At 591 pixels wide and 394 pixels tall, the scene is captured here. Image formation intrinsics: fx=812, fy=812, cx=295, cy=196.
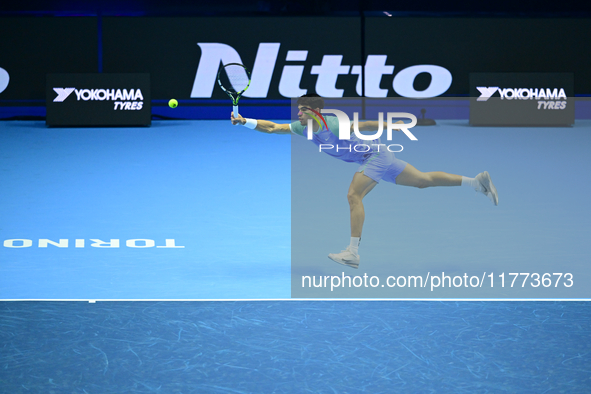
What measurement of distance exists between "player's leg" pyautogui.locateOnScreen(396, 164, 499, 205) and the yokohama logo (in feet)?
40.4

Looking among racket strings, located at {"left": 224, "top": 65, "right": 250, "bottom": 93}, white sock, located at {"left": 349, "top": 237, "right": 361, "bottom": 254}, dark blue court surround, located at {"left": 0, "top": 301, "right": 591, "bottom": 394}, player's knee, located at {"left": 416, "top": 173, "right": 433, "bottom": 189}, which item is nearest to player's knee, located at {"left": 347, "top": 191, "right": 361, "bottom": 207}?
white sock, located at {"left": 349, "top": 237, "right": 361, "bottom": 254}

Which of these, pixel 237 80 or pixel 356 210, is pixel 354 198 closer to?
pixel 356 210

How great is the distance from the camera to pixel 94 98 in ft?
57.5

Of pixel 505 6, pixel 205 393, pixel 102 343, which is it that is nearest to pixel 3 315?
pixel 102 343

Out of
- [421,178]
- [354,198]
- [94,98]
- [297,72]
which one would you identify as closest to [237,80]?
[354,198]

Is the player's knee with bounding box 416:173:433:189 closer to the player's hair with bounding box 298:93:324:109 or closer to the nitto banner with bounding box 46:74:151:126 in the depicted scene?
the player's hair with bounding box 298:93:324:109

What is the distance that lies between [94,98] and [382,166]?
12021mm

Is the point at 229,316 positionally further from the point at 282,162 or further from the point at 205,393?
the point at 282,162

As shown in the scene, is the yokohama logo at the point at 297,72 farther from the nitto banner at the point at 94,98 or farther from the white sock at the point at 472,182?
the white sock at the point at 472,182

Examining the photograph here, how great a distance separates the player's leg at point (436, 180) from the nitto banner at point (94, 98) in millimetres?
11612

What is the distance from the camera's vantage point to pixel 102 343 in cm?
511

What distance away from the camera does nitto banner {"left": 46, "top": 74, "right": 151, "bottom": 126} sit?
1748 cm

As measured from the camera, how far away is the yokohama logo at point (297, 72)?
18906 millimetres

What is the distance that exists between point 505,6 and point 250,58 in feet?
23.5
